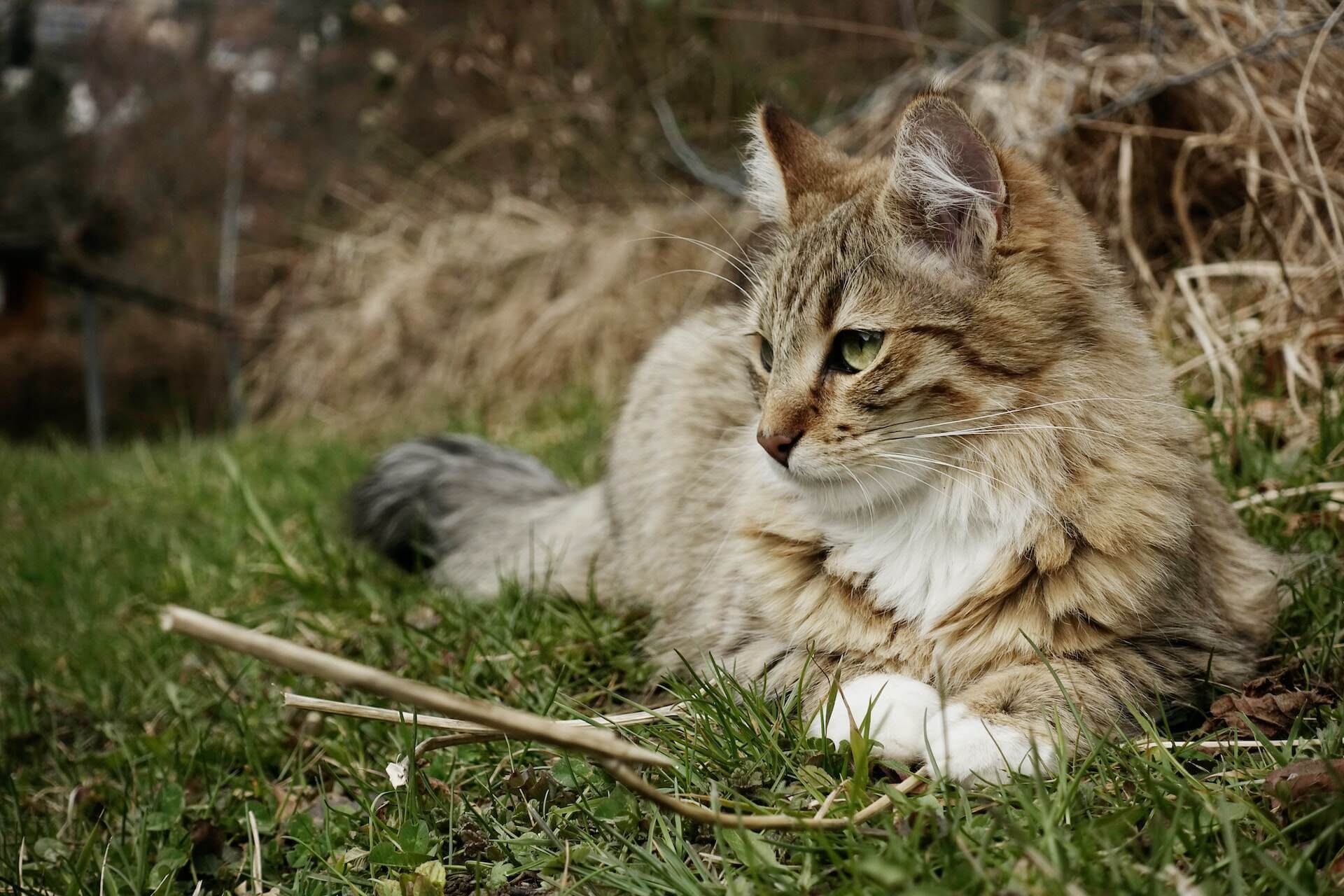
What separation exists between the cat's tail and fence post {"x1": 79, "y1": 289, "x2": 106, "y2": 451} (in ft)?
18.5

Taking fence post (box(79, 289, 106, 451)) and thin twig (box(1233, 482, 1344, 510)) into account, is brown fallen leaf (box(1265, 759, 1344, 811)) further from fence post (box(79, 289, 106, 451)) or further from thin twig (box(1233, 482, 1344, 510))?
fence post (box(79, 289, 106, 451))

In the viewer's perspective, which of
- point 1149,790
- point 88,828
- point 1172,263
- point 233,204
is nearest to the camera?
point 1149,790

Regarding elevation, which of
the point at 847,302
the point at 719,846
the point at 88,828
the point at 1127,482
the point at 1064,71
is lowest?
the point at 88,828

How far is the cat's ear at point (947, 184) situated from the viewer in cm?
183

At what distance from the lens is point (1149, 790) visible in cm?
140

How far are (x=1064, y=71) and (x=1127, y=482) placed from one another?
2806mm

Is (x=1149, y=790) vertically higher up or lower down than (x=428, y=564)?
higher up

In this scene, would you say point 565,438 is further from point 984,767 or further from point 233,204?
point 233,204

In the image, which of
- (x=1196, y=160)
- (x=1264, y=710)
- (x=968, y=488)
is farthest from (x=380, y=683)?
(x=1196, y=160)

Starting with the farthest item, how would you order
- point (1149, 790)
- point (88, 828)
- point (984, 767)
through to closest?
point (88, 828)
point (984, 767)
point (1149, 790)

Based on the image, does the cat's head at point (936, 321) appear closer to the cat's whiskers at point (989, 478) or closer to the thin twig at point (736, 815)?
the cat's whiskers at point (989, 478)

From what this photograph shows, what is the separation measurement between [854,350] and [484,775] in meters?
1.09

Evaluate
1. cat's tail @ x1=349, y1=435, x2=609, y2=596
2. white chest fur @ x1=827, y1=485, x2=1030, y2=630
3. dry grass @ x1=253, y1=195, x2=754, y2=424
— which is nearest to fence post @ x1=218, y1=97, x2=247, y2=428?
dry grass @ x1=253, y1=195, x2=754, y2=424

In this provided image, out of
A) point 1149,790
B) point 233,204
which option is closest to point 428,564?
point 1149,790
